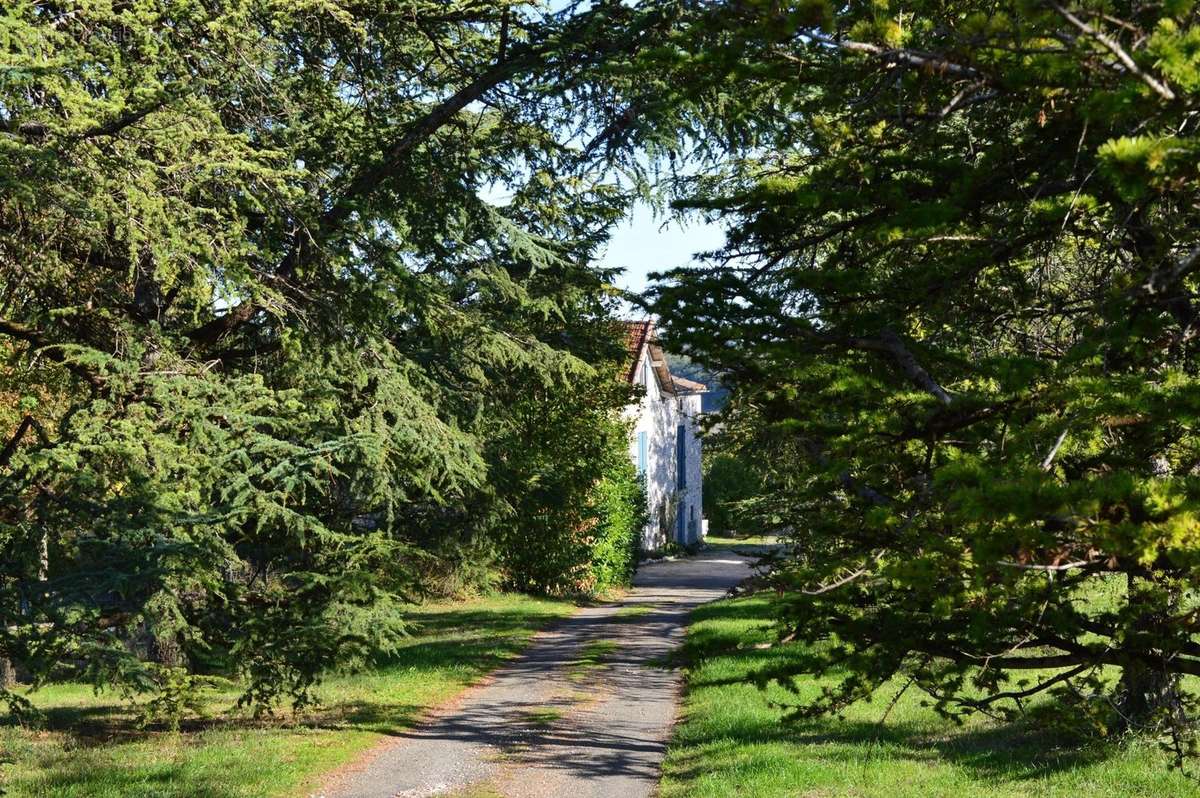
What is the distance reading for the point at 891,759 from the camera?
32.3 feet

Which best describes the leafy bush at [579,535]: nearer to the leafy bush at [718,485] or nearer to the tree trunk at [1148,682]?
the tree trunk at [1148,682]

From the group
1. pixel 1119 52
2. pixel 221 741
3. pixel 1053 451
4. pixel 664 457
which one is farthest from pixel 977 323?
pixel 664 457

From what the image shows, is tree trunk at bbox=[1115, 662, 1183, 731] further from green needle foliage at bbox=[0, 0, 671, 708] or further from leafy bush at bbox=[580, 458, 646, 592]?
leafy bush at bbox=[580, 458, 646, 592]

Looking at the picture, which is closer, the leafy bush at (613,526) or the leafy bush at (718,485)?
the leafy bush at (613,526)

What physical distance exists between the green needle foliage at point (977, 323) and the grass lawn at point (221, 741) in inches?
232

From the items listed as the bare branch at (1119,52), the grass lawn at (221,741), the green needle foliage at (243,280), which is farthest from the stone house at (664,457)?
the bare branch at (1119,52)

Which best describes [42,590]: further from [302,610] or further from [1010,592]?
[1010,592]

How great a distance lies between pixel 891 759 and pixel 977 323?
194 inches

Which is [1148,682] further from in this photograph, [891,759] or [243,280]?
[243,280]

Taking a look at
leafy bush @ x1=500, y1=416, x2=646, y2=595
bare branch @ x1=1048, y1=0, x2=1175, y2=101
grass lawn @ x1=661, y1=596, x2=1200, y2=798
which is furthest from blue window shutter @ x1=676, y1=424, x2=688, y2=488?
bare branch @ x1=1048, y1=0, x2=1175, y2=101

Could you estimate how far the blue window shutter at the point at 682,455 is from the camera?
51719 mm

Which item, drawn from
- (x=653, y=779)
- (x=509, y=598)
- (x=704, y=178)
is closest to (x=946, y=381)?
(x=653, y=779)

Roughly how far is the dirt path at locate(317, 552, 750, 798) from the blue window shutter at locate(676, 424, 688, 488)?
3071 cm

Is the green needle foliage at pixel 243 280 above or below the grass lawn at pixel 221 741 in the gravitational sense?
above
